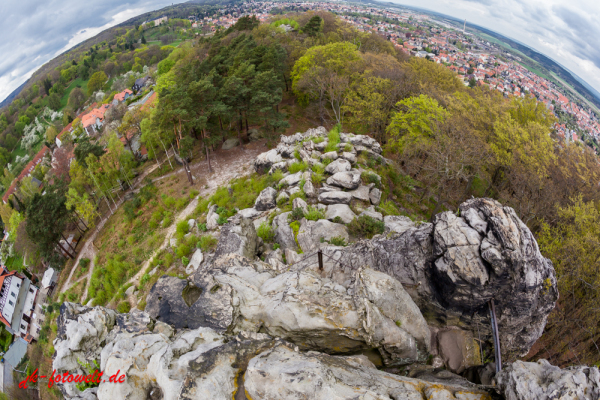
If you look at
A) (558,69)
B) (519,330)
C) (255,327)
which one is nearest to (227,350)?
(255,327)

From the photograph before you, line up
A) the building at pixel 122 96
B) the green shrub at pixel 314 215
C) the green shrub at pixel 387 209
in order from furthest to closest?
the building at pixel 122 96, the green shrub at pixel 387 209, the green shrub at pixel 314 215

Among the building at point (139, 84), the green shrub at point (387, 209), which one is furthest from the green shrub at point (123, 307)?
the building at point (139, 84)

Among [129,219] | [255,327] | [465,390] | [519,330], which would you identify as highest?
[465,390]

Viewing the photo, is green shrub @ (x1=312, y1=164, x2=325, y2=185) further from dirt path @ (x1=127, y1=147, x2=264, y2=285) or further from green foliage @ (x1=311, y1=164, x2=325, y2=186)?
dirt path @ (x1=127, y1=147, x2=264, y2=285)

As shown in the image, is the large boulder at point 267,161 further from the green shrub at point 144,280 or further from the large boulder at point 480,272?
the large boulder at point 480,272

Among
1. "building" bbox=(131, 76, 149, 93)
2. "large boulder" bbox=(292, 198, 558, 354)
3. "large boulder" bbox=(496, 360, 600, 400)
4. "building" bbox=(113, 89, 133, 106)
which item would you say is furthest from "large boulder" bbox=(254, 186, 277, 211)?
"building" bbox=(131, 76, 149, 93)

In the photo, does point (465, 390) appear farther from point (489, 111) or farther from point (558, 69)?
point (558, 69)
